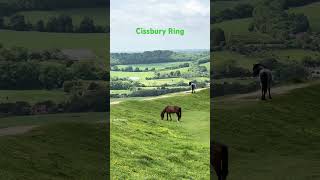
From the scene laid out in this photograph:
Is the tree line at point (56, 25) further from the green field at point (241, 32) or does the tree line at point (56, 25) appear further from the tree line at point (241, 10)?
the green field at point (241, 32)

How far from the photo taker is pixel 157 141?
23.7 metres

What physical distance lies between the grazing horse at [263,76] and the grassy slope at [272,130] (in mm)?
745

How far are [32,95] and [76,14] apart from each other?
158 inches

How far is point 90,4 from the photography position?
22078 mm

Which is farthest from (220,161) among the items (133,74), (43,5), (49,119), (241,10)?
(241,10)

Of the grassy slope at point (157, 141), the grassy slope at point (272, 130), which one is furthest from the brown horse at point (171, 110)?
the grassy slope at point (272, 130)

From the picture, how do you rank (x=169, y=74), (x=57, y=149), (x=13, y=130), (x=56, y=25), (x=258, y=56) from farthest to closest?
(x=258, y=56) → (x=169, y=74) → (x=56, y=25) → (x=57, y=149) → (x=13, y=130)

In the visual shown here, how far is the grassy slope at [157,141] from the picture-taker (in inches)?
864

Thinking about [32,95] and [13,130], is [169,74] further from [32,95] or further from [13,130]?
[13,130]

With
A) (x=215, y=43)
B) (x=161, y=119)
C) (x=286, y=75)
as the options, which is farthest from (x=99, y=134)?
(x=286, y=75)

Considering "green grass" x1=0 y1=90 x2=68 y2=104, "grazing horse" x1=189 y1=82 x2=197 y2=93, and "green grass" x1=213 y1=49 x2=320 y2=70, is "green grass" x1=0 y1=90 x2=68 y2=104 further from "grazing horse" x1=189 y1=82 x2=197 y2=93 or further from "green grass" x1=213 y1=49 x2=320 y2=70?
"green grass" x1=213 y1=49 x2=320 y2=70

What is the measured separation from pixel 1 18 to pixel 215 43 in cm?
1315

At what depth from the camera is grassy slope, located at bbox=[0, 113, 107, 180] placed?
19047mm

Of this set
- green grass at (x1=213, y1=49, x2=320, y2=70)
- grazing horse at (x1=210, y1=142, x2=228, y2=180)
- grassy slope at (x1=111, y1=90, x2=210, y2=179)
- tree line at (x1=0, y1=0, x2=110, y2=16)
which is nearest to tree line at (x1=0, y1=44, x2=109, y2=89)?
tree line at (x1=0, y1=0, x2=110, y2=16)
